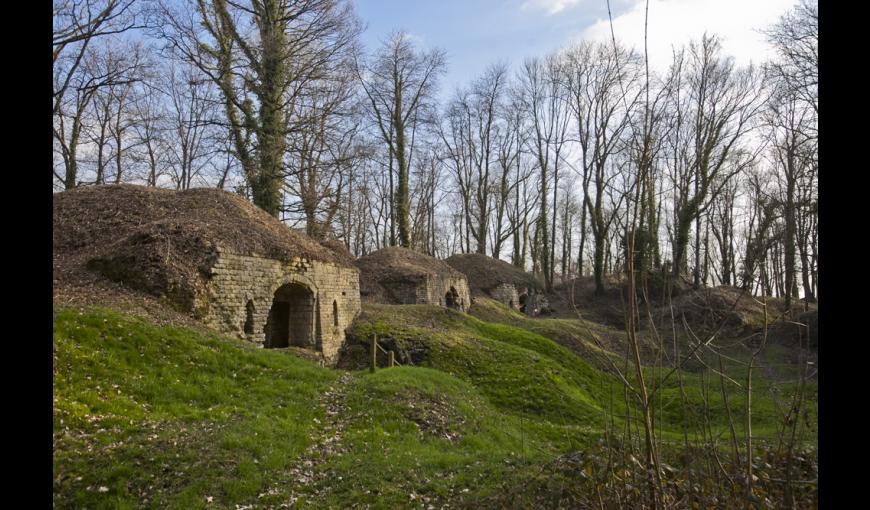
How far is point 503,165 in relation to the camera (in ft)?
122

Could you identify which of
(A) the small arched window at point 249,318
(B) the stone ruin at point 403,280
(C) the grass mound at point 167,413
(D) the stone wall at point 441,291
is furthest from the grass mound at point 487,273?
(C) the grass mound at point 167,413

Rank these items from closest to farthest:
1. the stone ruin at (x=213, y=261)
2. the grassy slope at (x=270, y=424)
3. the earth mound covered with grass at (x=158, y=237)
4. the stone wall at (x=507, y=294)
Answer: the grassy slope at (x=270, y=424) → the earth mound covered with grass at (x=158, y=237) → the stone ruin at (x=213, y=261) → the stone wall at (x=507, y=294)

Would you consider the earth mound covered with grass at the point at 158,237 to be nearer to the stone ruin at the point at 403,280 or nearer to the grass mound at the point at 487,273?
the stone ruin at the point at 403,280

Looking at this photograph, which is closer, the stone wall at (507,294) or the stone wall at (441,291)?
the stone wall at (441,291)

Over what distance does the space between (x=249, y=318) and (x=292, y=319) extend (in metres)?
2.34

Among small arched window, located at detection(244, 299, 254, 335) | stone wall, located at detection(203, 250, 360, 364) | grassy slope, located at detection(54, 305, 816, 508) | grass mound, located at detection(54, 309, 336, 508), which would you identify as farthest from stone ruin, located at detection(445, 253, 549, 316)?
grass mound, located at detection(54, 309, 336, 508)

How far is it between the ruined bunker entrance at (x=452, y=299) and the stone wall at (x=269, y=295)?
9233 mm

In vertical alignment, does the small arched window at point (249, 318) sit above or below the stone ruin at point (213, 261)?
below

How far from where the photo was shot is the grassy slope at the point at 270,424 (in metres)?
5.56

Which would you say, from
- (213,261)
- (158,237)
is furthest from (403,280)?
(158,237)

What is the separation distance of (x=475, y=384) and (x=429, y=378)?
2330 mm

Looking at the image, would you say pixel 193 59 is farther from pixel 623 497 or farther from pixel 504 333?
pixel 623 497

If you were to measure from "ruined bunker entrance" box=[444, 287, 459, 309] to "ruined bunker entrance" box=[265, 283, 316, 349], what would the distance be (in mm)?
11256
